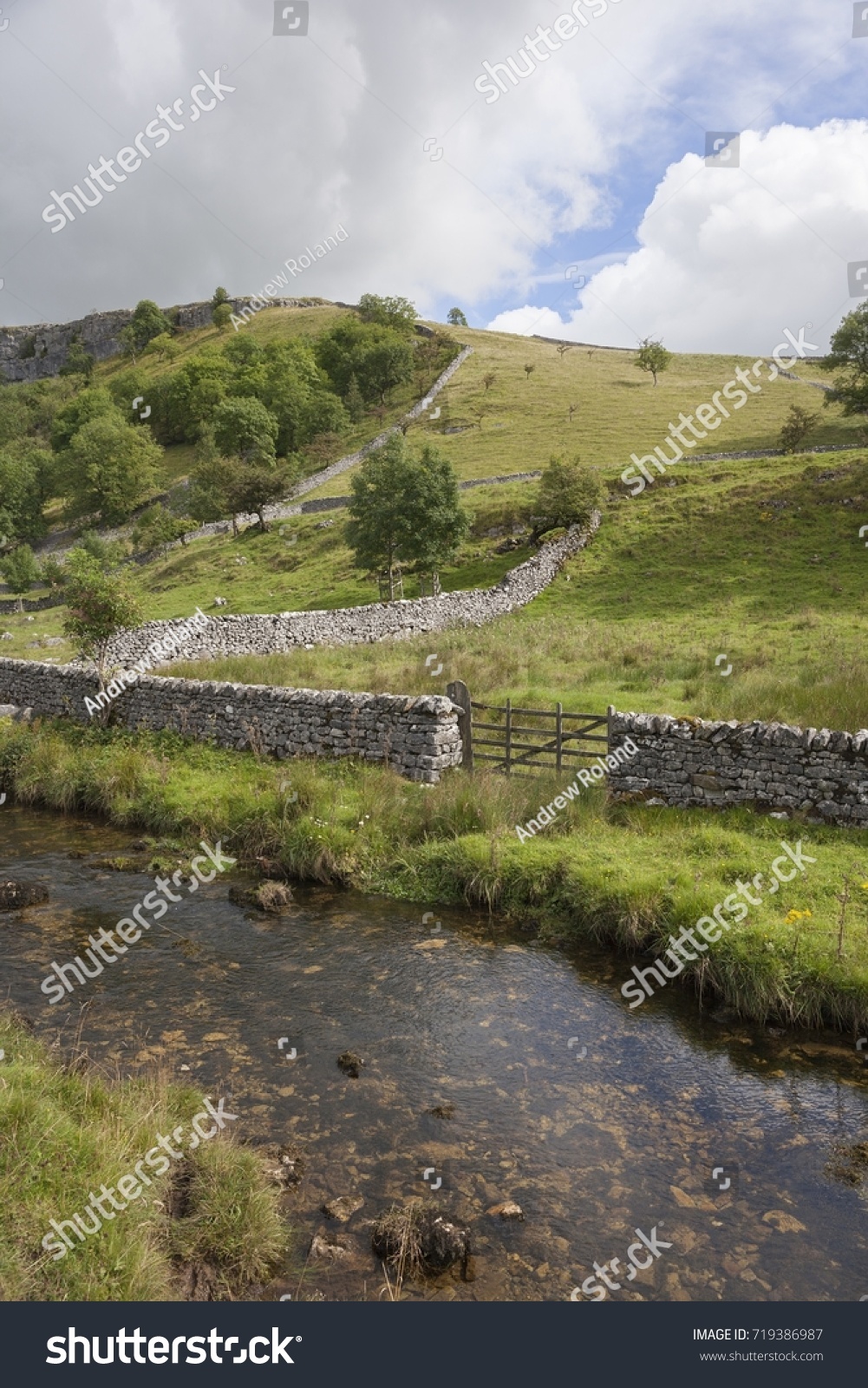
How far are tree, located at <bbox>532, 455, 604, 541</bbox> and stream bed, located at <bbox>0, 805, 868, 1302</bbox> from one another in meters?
35.0

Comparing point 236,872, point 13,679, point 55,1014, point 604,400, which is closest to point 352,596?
point 13,679

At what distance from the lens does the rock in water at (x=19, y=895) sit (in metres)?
11.7

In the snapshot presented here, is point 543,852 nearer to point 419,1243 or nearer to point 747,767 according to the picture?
point 747,767

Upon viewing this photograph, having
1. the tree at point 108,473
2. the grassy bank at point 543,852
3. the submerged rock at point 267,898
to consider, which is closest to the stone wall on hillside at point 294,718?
the grassy bank at point 543,852

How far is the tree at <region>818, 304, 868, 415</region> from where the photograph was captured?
5697 cm

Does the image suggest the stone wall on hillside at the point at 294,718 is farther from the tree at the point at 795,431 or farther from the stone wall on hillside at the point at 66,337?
the stone wall on hillside at the point at 66,337

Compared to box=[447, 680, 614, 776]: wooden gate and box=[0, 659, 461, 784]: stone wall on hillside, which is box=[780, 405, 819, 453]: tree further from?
box=[0, 659, 461, 784]: stone wall on hillside

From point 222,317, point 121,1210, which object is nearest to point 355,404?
point 222,317

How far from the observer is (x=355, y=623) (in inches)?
1268

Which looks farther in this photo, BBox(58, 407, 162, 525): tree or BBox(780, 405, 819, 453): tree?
BBox(58, 407, 162, 525): tree

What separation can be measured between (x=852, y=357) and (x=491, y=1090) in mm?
64923

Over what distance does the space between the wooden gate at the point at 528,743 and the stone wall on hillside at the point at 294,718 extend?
296 mm

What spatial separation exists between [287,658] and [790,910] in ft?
60.2

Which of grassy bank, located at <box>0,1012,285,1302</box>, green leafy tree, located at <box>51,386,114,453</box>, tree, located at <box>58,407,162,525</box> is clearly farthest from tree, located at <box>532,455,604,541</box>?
green leafy tree, located at <box>51,386,114,453</box>
